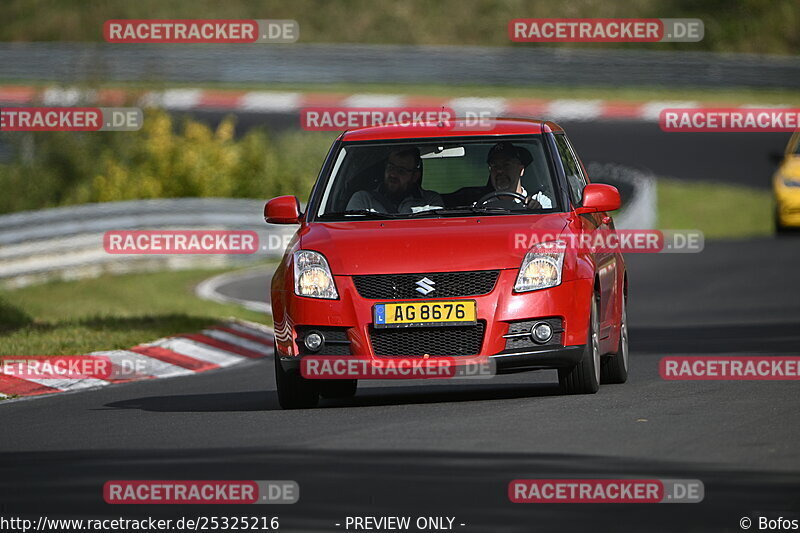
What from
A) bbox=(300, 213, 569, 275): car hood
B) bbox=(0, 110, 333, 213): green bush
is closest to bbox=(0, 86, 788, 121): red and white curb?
bbox=(0, 110, 333, 213): green bush

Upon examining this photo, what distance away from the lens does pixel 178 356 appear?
1552 centimetres


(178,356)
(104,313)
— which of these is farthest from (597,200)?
(104,313)

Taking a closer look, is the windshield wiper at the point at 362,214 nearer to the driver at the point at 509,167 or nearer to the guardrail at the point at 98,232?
the driver at the point at 509,167

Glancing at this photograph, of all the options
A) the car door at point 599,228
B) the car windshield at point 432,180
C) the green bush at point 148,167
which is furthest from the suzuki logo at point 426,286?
the green bush at point 148,167

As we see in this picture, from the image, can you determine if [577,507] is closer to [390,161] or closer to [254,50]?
[390,161]

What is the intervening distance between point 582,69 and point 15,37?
20.3 m

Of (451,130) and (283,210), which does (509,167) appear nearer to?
(451,130)

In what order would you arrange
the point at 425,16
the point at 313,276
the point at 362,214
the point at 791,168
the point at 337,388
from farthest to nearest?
the point at 425,16
the point at 791,168
the point at 337,388
the point at 362,214
the point at 313,276

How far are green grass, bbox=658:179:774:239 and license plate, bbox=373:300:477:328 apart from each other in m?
20.7

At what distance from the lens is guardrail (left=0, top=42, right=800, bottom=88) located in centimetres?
4603

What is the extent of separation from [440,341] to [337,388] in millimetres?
1229

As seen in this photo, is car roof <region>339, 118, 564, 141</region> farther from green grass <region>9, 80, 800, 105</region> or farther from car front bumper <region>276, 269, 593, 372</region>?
green grass <region>9, 80, 800, 105</region>

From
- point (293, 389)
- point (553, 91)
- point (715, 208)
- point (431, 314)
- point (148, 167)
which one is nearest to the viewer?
point (431, 314)

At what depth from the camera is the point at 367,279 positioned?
34.2 feet
